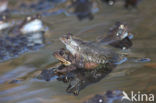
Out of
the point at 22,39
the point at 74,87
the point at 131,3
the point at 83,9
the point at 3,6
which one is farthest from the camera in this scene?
the point at 3,6

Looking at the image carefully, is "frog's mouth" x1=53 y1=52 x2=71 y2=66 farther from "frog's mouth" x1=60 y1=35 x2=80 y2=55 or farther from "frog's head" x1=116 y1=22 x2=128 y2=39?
"frog's head" x1=116 y1=22 x2=128 y2=39

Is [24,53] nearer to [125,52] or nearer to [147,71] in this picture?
[125,52]

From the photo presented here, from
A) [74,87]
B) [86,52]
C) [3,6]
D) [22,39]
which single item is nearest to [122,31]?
[86,52]

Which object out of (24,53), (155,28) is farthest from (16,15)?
(155,28)

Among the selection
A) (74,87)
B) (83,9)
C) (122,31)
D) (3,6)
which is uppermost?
(3,6)

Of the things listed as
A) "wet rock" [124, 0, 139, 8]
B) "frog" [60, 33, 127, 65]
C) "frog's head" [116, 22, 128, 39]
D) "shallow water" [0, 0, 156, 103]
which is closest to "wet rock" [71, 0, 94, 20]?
"shallow water" [0, 0, 156, 103]

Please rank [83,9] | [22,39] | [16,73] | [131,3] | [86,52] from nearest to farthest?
[86,52], [16,73], [22,39], [131,3], [83,9]

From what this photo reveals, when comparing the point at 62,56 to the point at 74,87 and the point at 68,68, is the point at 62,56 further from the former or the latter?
the point at 74,87
